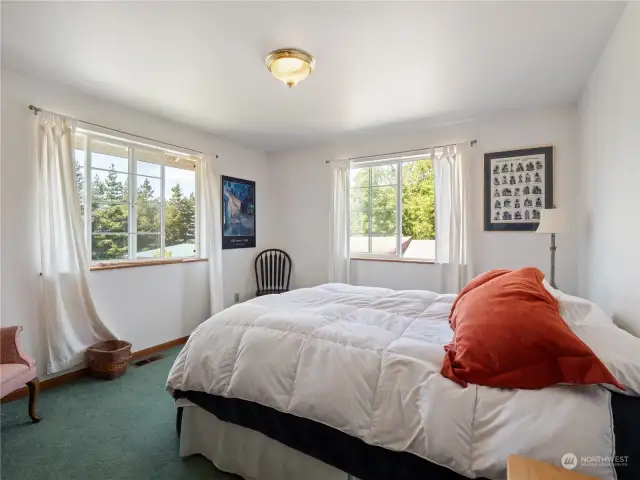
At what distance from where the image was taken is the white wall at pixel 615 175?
1.66 metres

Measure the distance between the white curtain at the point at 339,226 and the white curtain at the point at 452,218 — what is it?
3.66 feet

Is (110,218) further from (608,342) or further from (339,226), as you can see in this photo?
(608,342)

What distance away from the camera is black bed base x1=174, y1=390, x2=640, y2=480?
0.98m

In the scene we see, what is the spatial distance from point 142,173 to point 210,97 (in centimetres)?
116

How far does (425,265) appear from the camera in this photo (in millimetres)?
3740

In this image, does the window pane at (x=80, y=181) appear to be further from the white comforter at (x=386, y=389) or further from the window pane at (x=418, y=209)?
the window pane at (x=418, y=209)

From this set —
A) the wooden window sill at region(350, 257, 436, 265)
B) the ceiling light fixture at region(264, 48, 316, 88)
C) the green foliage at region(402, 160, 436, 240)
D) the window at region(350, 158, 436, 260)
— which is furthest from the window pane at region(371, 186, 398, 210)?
the ceiling light fixture at region(264, 48, 316, 88)

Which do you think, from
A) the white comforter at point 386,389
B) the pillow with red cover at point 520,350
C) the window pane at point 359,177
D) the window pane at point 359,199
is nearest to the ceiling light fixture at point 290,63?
the white comforter at point 386,389

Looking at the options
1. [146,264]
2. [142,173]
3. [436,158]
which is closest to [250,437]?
[146,264]

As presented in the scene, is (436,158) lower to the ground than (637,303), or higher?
higher

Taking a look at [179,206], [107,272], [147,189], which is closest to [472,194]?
[179,206]

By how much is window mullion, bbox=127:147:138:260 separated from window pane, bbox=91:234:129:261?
1.8 inches

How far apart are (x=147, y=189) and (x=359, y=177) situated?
254 cm

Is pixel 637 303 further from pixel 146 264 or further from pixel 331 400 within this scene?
pixel 146 264
